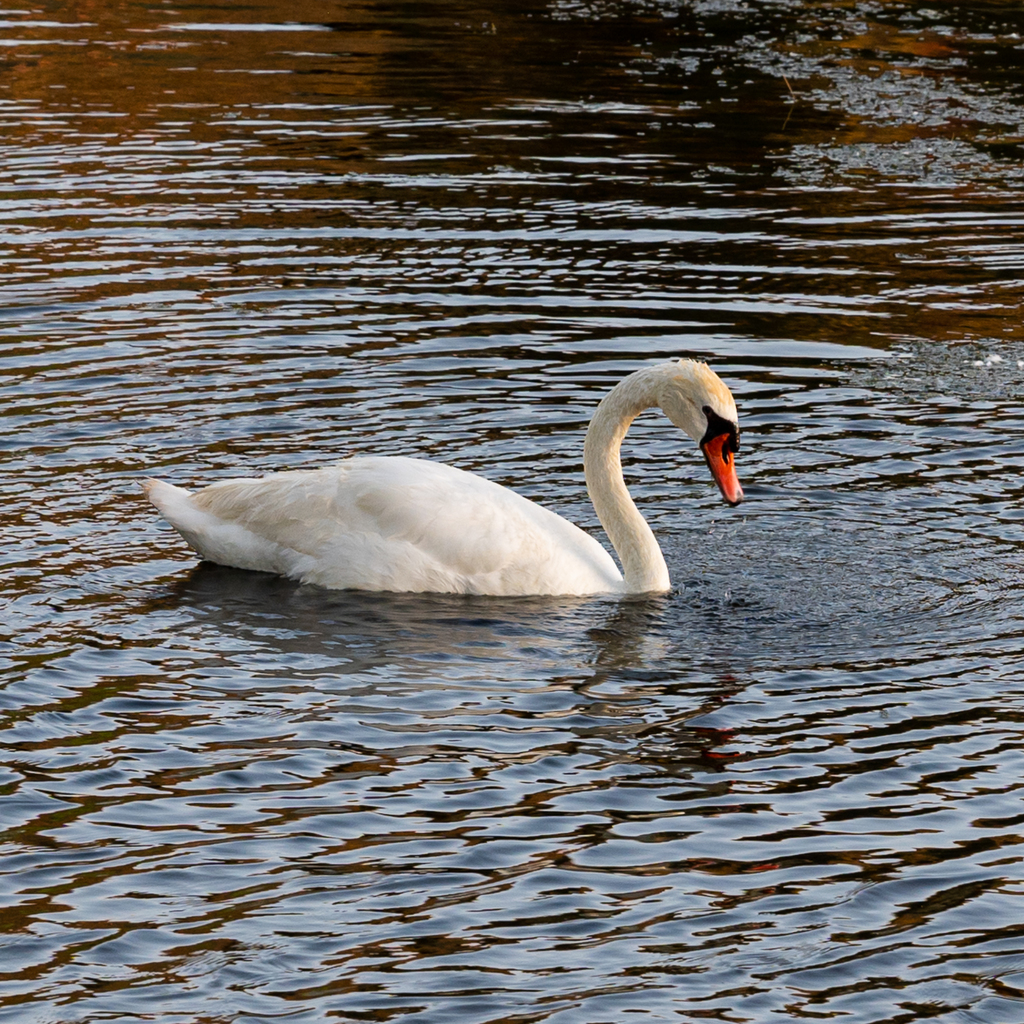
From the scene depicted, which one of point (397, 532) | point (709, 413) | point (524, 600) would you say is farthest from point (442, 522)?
point (709, 413)

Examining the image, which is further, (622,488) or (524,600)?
(622,488)

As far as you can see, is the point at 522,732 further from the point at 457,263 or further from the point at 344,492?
the point at 457,263

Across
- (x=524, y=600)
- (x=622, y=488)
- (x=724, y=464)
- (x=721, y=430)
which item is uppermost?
(x=721, y=430)

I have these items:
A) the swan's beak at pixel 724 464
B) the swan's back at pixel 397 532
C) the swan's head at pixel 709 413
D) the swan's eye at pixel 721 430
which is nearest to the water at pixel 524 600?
the swan's back at pixel 397 532

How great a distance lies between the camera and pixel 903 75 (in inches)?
964

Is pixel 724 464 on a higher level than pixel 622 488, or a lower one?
higher

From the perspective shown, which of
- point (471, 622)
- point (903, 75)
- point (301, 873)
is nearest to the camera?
point (301, 873)

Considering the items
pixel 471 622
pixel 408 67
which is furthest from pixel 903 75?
pixel 471 622

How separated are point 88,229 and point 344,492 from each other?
8263mm

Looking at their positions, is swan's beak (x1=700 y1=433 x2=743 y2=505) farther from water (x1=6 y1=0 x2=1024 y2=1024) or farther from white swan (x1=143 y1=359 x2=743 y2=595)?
water (x1=6 y1=0 x2=1024 y2=1024)

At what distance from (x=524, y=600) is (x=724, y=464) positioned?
138 cm

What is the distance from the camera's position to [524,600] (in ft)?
35.1

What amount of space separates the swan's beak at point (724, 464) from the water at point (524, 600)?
21.0 inches

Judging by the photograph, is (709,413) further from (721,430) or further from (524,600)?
(524,600)
